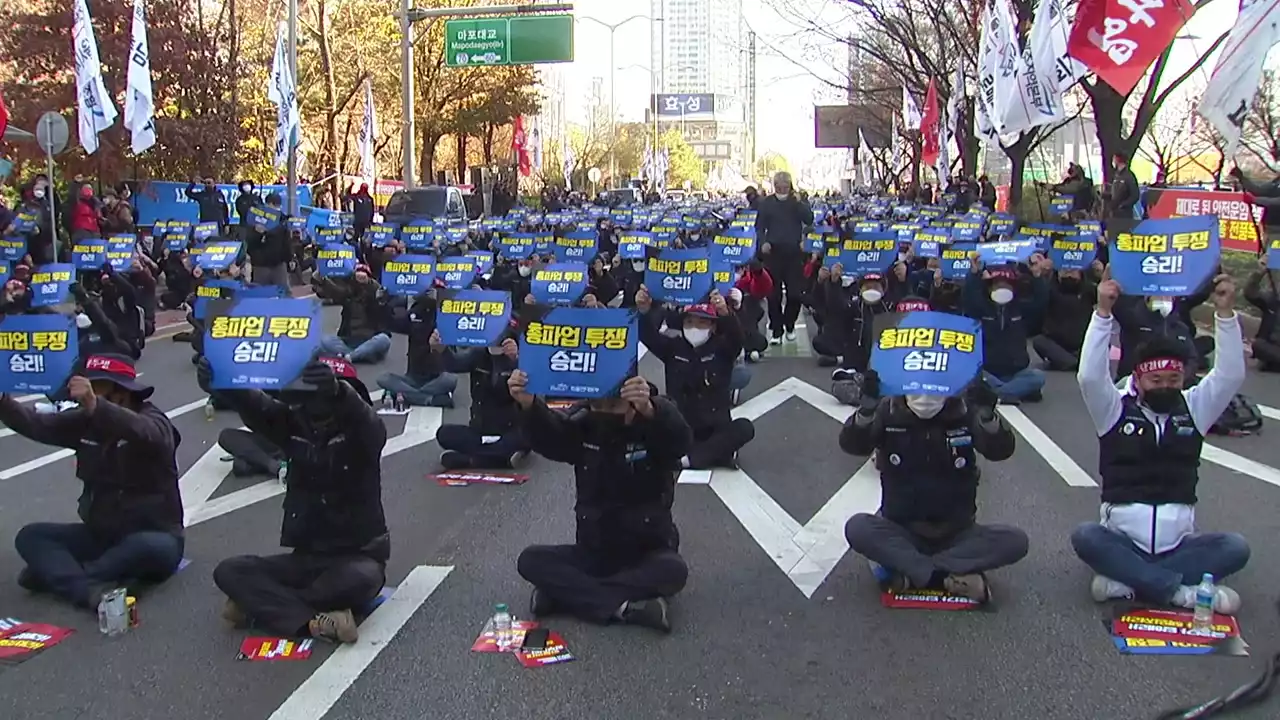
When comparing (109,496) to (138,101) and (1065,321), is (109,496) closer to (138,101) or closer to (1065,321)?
(1065,321)

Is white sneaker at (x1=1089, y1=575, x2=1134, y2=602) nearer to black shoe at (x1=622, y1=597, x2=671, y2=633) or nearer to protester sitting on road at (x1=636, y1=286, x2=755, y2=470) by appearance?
black shoe at (x1=622, y1=597, x2=671, y2=633)

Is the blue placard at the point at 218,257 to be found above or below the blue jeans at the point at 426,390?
above

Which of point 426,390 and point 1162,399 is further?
point 426,390

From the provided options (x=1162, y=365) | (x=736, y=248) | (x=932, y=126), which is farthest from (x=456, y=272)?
(x=932, y=126)

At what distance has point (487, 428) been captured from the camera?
9.25 meters

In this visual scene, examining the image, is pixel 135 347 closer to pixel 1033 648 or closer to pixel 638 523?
Answer: pixel 638 523

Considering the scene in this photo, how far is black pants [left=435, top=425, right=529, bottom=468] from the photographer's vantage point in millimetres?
9078

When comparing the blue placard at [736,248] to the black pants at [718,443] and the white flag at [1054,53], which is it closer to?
the white flag at [1054,53]

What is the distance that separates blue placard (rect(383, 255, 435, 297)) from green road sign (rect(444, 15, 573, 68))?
1517 cm

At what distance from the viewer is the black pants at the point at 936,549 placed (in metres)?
5.87

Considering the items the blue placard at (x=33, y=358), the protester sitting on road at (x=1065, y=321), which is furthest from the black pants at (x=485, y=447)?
the protester sitting on road at (x=1065, y=321)

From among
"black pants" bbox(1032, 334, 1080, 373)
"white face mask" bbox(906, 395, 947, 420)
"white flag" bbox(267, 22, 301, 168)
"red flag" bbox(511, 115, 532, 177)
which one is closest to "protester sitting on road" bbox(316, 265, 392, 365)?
"black pants" bbox(1032, 334, 1080, 373)

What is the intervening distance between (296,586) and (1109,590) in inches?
158

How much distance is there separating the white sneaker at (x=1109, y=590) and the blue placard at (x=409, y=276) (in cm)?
856
